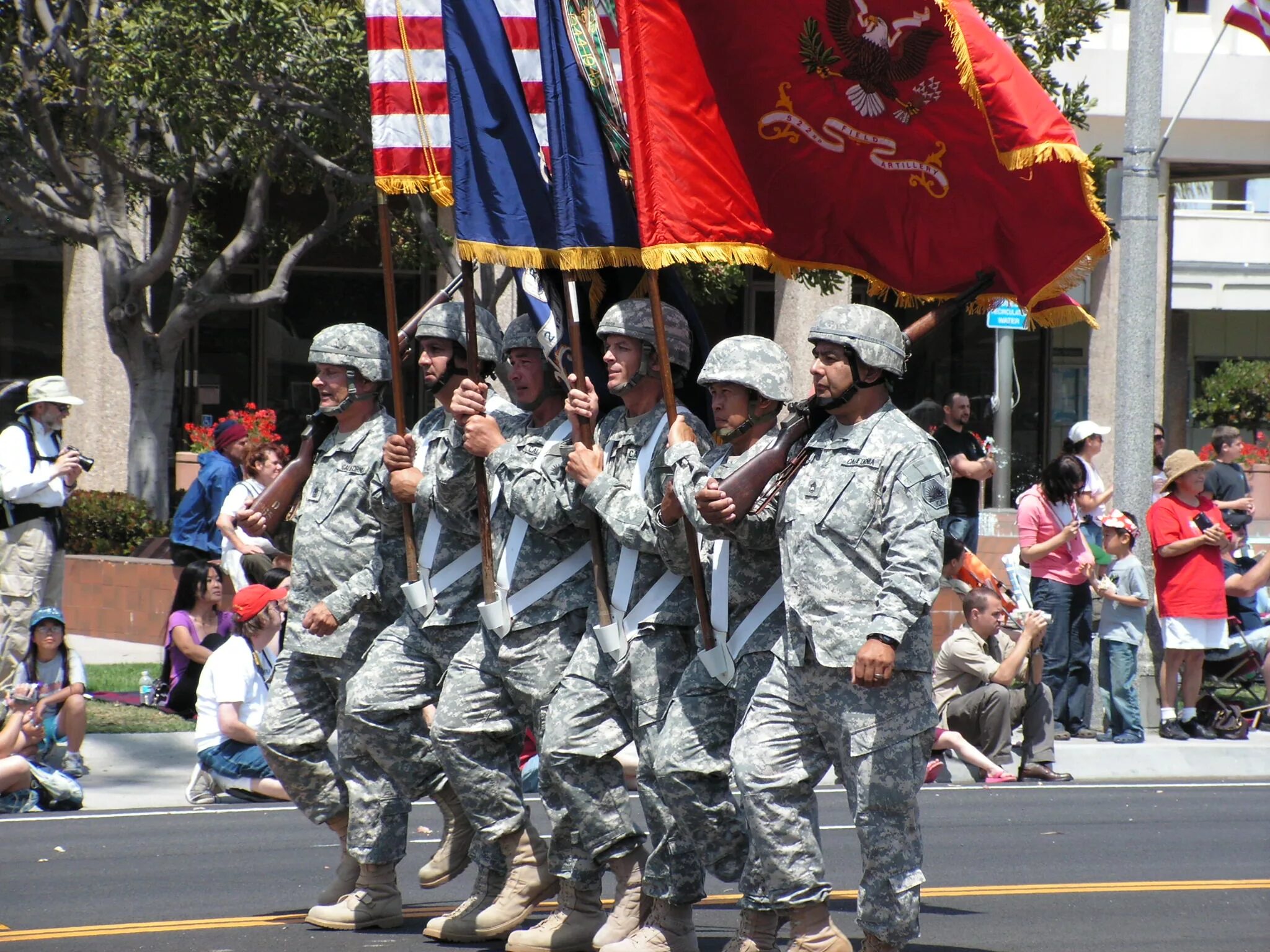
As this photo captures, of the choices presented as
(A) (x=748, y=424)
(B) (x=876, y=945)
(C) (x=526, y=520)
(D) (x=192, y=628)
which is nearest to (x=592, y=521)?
(C) (x=526, y=520)

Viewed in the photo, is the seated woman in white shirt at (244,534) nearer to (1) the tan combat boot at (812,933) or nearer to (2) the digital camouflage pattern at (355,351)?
(2) the digital camouflage pattern at (355,351)

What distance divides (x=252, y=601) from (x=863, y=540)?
5484mm

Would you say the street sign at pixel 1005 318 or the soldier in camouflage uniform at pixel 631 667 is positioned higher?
the street sign at pixel 1005 318

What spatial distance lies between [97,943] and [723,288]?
1058 cm

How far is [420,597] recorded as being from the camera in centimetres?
682

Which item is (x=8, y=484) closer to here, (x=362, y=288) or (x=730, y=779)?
(x=730, y=779)

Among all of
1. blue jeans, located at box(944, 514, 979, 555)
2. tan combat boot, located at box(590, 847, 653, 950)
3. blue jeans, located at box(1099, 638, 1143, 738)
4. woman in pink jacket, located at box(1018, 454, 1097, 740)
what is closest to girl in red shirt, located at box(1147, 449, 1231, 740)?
blue jeans, located at box(1099, 638, 1143, 738)

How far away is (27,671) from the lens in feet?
34.0

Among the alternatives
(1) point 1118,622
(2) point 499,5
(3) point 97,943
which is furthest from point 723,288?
(3) point 97,943

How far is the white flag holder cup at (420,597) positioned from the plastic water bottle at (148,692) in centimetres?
647

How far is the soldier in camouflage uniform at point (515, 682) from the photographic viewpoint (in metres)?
6.40

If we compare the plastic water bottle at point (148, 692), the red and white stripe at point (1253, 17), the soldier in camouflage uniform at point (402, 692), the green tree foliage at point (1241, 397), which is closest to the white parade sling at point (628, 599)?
the soldier in camouflage uniform at point (402, 692)

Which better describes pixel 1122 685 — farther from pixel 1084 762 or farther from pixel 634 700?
pixel 634 700

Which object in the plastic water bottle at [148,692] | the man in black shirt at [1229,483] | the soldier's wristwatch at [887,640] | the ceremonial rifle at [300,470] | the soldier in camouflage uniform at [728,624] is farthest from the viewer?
the man in black shirt at [1229,483]
